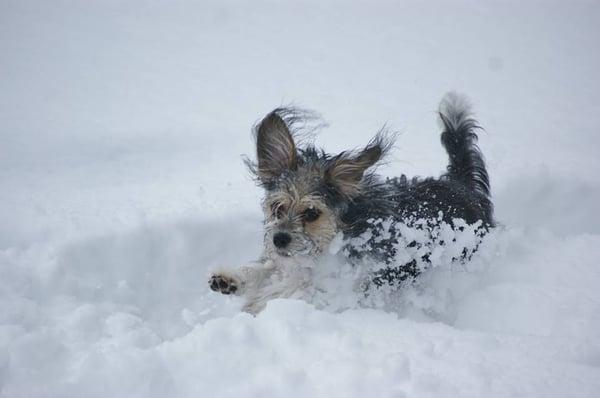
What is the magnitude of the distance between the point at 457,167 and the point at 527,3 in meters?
14.1

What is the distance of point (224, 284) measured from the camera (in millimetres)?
3795

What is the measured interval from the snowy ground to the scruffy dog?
0.41m

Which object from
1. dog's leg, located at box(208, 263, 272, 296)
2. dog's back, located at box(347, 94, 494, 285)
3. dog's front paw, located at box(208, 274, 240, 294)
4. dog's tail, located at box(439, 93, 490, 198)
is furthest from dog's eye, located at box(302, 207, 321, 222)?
dog's tail, located at box(439, 93, 490, 198)

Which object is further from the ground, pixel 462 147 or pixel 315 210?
pixel 462 147

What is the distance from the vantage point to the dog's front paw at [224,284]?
149 inches

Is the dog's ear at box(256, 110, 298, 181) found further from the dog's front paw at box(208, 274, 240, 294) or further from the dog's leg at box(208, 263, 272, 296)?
the dog's front paw at box(208, 274, 240, 294)

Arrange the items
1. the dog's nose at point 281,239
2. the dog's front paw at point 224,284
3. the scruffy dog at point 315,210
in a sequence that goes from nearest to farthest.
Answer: the dog's nose at point 281,239 < the scruffy dog at point 315,210 < the dog's front paw at point 224,284

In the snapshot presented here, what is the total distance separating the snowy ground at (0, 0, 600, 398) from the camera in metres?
2.45

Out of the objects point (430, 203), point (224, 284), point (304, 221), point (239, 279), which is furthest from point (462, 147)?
point (224, 284)

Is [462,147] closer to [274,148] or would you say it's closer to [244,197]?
[274,148]

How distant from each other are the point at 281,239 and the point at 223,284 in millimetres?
674

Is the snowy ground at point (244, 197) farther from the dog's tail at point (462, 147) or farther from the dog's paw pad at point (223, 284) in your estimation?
the dog's tail at point (462, 147)

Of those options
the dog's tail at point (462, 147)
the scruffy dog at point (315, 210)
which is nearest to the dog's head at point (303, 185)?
the scruffy dog at point (315, 210)

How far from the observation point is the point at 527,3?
628 inches
